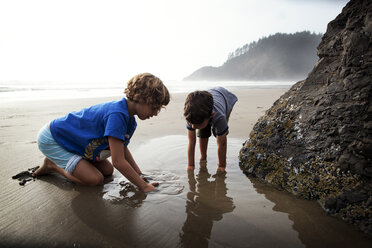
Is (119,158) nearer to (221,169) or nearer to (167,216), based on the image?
(167,216)

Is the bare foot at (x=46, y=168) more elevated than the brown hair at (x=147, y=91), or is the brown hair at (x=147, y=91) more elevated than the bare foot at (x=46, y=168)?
the brown hair at (x=147, y=91)

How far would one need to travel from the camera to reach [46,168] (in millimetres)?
2762

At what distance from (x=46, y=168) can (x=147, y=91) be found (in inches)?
61.0

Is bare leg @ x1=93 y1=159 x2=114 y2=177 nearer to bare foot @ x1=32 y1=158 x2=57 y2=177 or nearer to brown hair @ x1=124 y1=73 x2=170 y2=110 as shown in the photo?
bare foot @ x1=32 y1=158 x2=57 y2=177

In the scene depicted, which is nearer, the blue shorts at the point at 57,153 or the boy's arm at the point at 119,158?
the boy's arm at the point at 119,158

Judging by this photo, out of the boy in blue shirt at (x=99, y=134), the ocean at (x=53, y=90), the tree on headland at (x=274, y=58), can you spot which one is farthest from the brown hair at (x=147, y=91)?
the tree on headland at (x=274, y=58)

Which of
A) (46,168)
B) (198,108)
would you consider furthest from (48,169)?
(198,108)

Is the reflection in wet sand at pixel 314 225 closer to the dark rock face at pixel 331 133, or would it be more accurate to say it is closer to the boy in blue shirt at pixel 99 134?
the dark rock face at pixel 331 133

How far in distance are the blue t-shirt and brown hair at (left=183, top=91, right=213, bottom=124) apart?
25.1 inches

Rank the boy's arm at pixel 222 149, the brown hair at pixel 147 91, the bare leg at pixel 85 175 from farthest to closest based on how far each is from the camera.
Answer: the boy's arm at pixel 222 149
the bare leg at pixel 85 175
the brown hair at pixel 147 91

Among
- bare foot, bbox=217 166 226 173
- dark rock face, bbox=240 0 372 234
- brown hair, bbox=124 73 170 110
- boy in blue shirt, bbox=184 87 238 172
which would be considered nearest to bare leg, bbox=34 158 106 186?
brown hair, bbox=124 73 170 110

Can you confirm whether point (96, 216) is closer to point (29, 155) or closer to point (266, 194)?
point (266, 194)

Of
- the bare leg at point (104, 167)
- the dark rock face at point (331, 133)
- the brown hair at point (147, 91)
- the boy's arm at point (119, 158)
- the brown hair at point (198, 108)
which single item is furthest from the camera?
the bare leg at point (104, 167)

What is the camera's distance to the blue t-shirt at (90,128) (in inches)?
92.9
